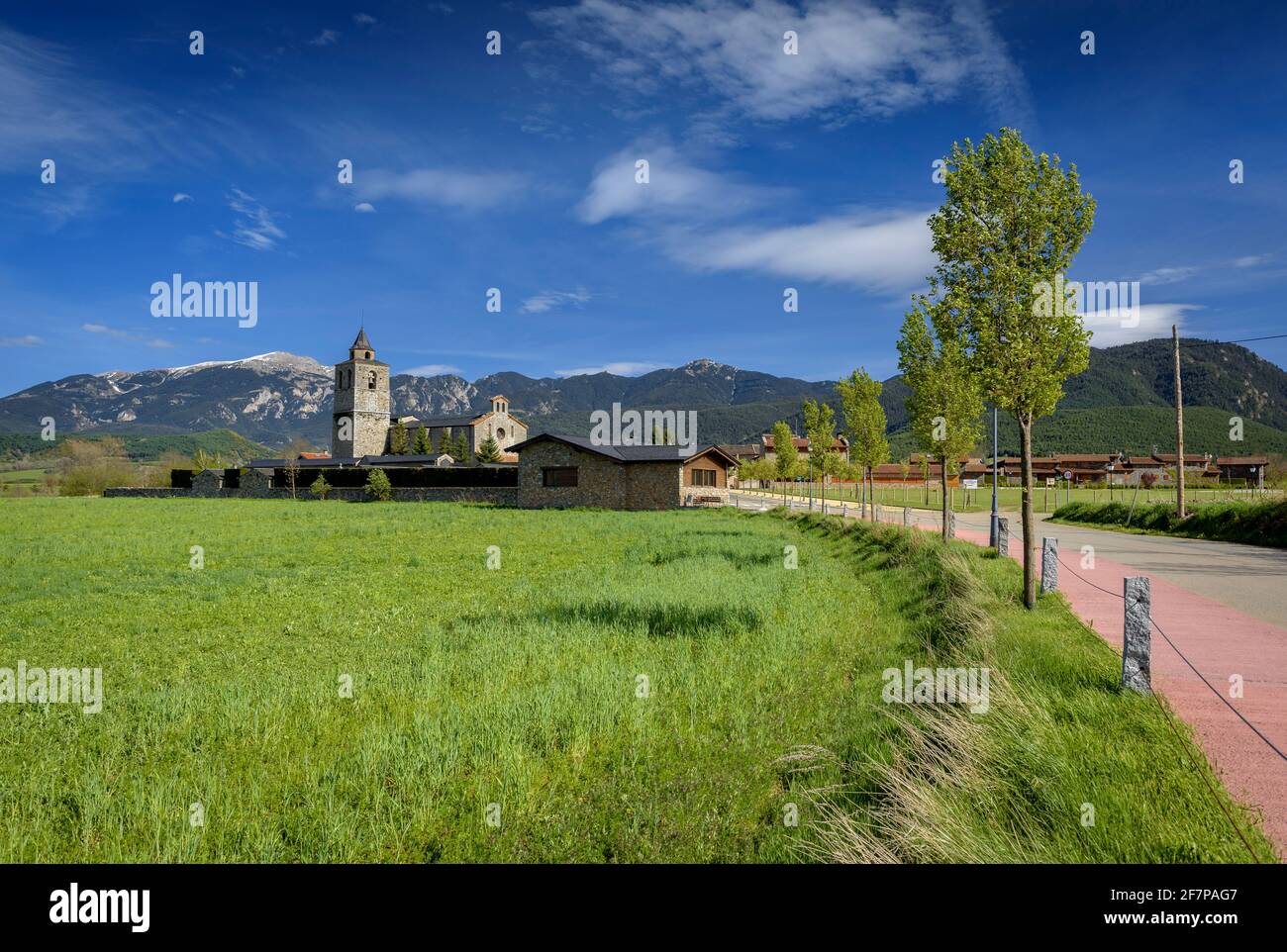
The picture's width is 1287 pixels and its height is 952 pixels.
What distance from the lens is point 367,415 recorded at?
90.1 m

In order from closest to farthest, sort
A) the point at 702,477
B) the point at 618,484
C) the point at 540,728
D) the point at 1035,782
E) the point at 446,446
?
the point at 1035,782 < the point at 540,728 < the point at 618,484 < the point at 702,477 < the point at 446,446

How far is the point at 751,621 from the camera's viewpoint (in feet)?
33.7

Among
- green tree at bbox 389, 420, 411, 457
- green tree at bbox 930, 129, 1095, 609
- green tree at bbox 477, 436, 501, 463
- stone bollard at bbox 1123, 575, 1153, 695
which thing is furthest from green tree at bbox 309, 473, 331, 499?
stone bollard at bbox 1123, 575, 1153, 695

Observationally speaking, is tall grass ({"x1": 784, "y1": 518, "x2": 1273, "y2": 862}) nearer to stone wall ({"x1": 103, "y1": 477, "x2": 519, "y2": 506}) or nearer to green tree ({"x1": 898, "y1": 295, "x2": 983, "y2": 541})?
green tree ({"x1": 898, "y1": 295, "x2": 983, "y2": 541})

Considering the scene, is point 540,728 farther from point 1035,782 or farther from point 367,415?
point 367,415

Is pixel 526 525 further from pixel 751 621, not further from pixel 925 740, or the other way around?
pixel 925 740

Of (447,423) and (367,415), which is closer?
(367,415)

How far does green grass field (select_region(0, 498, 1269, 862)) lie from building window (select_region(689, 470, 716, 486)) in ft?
117

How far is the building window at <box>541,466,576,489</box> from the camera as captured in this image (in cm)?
4281

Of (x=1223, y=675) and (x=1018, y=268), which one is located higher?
(x=1018, y=268)

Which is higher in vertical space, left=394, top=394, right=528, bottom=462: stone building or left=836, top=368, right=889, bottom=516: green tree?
left=394, top=394, right=528, bottom=462: stone building

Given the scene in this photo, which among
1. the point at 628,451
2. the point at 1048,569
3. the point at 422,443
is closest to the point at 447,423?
the point at 422,443

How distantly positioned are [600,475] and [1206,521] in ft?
97.0
